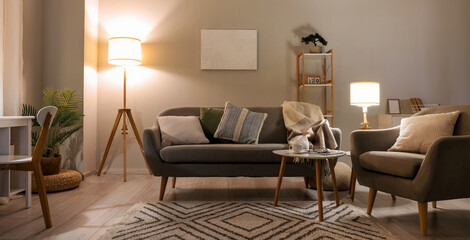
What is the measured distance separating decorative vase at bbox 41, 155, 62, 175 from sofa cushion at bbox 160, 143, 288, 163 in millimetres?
1212

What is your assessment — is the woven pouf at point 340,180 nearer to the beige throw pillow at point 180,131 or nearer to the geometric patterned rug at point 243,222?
the geometric patterned rug at point 243,222

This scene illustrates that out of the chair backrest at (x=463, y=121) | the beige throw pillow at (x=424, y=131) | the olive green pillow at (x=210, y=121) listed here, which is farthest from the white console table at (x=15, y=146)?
the chair backrest at (x=463, y=121)

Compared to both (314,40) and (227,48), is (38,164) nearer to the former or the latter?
(227,48)

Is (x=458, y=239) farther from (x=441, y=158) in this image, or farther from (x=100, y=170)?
(x=100, y=170)

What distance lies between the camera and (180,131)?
326cm

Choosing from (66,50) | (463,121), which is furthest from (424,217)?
(66,50)

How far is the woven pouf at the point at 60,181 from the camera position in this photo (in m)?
3.17

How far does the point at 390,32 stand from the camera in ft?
14.7

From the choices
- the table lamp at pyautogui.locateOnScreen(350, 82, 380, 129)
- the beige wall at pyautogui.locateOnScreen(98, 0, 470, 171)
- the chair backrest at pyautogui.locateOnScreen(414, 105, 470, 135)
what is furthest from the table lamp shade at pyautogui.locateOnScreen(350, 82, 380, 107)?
the chair backrest at pyautogui.locateOnScreen(414, 105, 470, 135)

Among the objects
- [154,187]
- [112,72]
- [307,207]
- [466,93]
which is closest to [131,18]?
[112,72]

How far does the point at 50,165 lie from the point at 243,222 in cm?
212

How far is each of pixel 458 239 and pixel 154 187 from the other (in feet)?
8.43

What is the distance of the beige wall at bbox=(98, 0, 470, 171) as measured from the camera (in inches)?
172

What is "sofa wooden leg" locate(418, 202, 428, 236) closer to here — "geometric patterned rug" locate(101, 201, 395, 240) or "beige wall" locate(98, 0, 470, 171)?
"geometric patterned rug" locate(101, 201, 395, 240)
